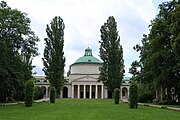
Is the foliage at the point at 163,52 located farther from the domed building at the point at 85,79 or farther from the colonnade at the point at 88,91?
the colonnade at the point at 88,91

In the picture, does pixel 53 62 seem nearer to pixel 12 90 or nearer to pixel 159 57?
pixel 12 90

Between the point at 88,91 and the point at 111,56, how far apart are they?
36994mm

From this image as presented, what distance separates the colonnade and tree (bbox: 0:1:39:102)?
5361 cm

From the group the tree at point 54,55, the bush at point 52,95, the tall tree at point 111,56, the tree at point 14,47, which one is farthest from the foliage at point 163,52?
the tree at point 54,55

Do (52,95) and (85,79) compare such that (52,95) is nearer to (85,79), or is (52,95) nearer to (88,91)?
(85,79)

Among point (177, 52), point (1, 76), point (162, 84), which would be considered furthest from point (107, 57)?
point (177, 52)

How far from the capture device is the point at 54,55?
64812 mm

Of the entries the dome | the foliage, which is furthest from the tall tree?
the dome

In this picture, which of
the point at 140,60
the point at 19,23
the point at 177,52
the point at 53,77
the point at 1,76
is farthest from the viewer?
the point at 53,77

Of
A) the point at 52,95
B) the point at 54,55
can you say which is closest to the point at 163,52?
the point at 52,95

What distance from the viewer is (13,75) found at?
41.2 metres

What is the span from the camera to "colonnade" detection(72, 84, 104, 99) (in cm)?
9744

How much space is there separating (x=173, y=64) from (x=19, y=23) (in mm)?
19659

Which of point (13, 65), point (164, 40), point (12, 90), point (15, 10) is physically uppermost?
point (15, 10)
